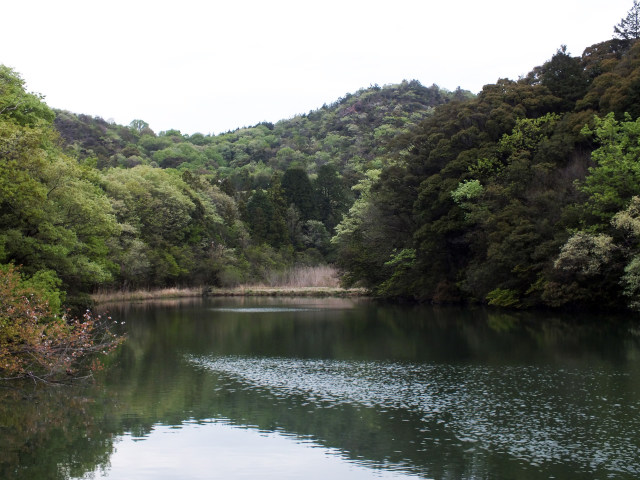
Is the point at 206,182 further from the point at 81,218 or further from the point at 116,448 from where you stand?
the point at 116,448

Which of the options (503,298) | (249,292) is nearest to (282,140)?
(249,292)

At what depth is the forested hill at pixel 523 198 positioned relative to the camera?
3762 centimetres

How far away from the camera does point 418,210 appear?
53.2 m

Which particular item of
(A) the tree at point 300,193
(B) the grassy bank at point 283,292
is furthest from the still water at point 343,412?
(A) the tree at point 300,193

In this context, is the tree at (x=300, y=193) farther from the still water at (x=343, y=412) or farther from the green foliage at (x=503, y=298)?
the still water at (x=343, y=412)

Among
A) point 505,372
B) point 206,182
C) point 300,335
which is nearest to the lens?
point 505,372

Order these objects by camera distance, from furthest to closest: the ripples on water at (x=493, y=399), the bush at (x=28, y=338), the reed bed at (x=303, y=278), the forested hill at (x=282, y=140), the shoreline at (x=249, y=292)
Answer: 1. the forested hill at (x=282, y=140)
2. the reed bed at (x=303, y=278)
3. the shoreline at (x=249, y=292)
4. the bush at (x=28, y=338)
5. the ripples on water at (x=493, y=399)

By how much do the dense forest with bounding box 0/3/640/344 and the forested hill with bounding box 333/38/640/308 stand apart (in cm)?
12

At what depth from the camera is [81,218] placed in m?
33.9

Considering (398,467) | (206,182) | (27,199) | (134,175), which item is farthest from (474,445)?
(206,182)

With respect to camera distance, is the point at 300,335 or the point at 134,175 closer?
the point at 300,335

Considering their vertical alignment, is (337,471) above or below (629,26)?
below

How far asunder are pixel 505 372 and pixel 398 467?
34.9ft

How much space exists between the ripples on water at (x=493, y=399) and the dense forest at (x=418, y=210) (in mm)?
9907
